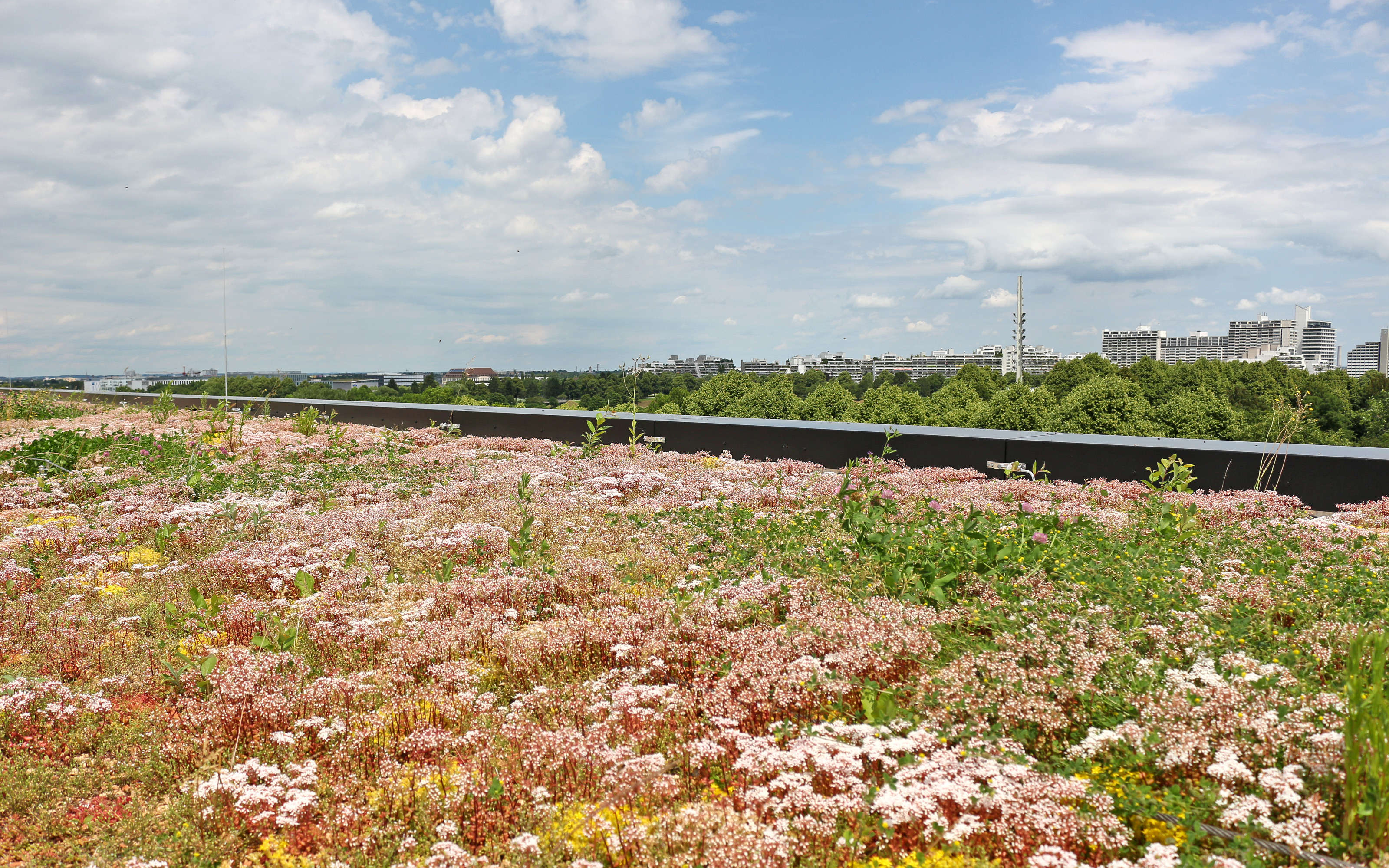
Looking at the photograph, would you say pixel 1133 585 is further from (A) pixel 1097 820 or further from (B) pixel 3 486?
(B) pixel 3 486

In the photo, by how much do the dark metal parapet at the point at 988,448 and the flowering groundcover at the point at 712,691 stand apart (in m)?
1.23

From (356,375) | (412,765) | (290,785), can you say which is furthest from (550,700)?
(356,375)

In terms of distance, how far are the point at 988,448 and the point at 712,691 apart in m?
6.76

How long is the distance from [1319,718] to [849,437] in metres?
7.49

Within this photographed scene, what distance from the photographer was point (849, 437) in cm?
1020

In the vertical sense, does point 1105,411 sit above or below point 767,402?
below

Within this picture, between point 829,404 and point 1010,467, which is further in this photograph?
point 829,404

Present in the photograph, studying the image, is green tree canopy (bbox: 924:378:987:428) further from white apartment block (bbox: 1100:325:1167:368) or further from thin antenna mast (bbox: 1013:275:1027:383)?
white apartment block (bbox: 1100:325:1167:368)

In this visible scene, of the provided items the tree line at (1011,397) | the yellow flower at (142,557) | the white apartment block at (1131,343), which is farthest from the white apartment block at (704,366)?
the white apartment block at (1131,343)

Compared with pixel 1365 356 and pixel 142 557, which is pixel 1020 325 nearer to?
pixel 142 557

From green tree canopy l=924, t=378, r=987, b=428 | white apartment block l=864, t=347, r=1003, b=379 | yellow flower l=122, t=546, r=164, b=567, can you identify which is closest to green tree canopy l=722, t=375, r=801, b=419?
green tree canopy l=924, t=378, r=987, b=428

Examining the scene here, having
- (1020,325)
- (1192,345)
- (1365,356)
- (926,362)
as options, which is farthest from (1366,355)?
(1020,325)

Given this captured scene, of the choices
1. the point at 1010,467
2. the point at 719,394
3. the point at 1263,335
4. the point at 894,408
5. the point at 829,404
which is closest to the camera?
the point at 1010,467

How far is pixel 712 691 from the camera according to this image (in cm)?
349
